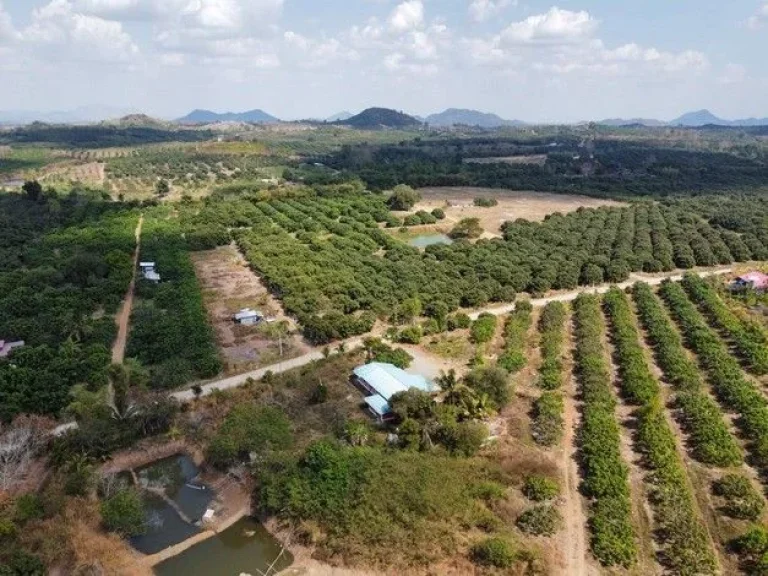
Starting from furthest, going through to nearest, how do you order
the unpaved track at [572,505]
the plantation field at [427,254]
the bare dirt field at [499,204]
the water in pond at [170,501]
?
the bare dirt field at [499,204]
the plantation field at [427,254]
the water in pond at [170,501]
the unpaved track at [572,505]

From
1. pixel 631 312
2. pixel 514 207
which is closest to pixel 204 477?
pixel 631 312

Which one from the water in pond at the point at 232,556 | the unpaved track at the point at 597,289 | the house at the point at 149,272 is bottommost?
the water in pond at the point at 232,556

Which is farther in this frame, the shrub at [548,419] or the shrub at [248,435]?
the shrub at [548,419]

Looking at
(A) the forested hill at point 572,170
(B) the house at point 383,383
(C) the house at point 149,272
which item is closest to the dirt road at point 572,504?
(B) the house at point 383,383

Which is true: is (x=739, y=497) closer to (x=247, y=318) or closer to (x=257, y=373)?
(x=257, y=373)

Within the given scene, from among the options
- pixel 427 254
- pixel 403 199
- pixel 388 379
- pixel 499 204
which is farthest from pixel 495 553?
pixel 499 204

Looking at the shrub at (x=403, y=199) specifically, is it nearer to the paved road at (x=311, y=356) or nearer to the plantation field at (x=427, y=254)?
the plantation field at (x=427, y=254)

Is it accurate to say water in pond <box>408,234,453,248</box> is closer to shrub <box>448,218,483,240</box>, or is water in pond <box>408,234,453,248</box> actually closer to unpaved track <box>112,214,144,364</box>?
shrub <box>448,218,483,240</box>
